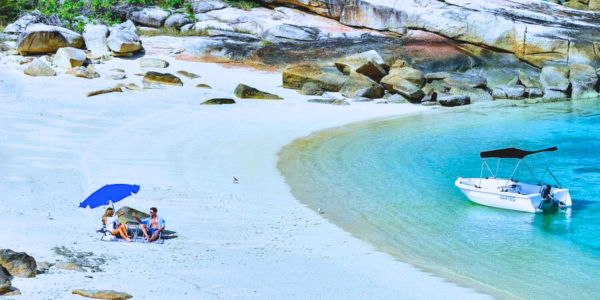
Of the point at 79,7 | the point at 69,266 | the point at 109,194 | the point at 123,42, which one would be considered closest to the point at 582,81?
the point at 123,42

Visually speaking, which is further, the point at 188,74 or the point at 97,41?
the point at 97,41

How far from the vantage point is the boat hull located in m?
22.8

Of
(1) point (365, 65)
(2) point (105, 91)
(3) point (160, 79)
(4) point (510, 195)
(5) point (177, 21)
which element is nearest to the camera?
(4) point (510, 195)

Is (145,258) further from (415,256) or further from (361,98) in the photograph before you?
(361,98)

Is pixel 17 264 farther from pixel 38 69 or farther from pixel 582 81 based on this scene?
pixel 582 81

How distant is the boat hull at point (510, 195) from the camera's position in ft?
74.8

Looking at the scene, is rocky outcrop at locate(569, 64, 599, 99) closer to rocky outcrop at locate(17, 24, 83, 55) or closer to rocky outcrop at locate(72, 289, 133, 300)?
rocky outcrop at locate(17, 24, 83, 55)

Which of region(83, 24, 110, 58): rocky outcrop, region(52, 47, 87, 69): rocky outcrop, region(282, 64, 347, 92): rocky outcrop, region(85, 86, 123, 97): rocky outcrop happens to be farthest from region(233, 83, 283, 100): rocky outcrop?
region(83, 24, 110, 58): rocky outcrop

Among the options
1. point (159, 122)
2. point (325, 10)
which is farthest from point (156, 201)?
point (325, 10)

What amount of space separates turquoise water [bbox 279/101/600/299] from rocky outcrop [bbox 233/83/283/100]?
501 centimetres

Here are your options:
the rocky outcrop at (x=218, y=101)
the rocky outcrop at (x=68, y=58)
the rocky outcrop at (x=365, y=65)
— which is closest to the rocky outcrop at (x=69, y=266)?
the rocky outcrop at (x=218, y=101)

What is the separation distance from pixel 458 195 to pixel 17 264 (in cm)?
1351

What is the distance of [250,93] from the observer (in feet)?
122

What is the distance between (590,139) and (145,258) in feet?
70.1
